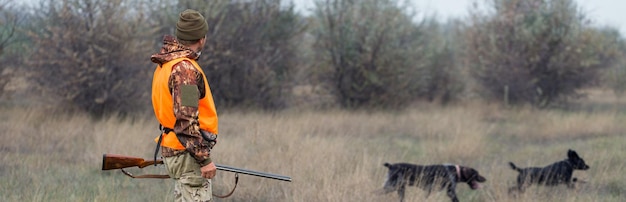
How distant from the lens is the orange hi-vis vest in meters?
3.92

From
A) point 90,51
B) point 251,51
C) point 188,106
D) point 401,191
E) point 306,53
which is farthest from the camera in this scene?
point 306,53

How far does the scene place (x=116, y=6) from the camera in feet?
45.4

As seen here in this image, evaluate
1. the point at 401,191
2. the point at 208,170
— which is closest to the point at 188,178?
the point at 208,170

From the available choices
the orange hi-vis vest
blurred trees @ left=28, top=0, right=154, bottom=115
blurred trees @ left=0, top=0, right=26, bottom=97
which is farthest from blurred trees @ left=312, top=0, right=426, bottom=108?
the orange hi-vis vest

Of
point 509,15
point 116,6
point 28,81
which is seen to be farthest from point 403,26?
point 28,81

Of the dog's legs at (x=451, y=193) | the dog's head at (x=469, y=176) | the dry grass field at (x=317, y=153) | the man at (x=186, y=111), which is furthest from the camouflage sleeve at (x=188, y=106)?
the dog's head at (x=469, y=176)

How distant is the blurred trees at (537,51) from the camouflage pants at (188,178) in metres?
16.8

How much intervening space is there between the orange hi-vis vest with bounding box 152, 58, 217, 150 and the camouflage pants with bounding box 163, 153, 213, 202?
10cm

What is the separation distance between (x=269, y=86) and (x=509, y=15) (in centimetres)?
783

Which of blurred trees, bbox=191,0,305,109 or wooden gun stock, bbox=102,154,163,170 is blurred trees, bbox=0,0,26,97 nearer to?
blurred trees, bbox=191,0,305,109

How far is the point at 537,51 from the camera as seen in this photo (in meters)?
19.6

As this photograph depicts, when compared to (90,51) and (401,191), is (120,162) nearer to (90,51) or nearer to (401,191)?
(401,191)

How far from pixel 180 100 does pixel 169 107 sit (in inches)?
7.5

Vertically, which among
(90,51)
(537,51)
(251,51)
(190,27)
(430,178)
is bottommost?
(430,178)
